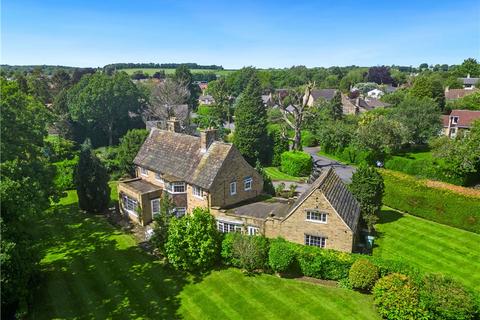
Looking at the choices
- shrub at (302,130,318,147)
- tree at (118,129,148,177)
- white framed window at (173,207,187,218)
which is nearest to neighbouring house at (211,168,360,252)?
white framed window at (173,207,187,218)

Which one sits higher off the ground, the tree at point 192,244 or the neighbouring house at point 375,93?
A: the neighbouring house at point 375,93

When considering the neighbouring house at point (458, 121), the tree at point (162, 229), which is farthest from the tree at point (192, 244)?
the neighbouring house at point (458, 121)

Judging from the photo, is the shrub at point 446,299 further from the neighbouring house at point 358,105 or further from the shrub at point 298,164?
the neighbouring house at point 358,105

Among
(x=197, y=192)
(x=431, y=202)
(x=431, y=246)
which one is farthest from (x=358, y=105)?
(x=197, y=192)

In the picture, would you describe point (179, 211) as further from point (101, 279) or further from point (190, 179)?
point (101, 279)

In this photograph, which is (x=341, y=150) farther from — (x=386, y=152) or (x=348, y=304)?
(x=348, y=304)

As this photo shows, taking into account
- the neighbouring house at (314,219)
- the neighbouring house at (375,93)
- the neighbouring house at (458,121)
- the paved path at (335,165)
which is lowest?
the paved path at (335,165)

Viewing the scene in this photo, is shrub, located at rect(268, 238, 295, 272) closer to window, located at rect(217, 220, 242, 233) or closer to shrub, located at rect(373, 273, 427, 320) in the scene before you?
window, located at rect(217, 220, 242, 233)

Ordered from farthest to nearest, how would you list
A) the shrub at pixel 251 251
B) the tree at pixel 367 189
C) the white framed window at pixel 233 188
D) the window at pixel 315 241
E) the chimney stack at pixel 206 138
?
1. the chimney stack at pixel 206 138
2. the tree at pixel 367 189
3. the white framed window at pixel 233 188
4. the window at pixel 315 241
5. the shrub at pixel 251 251
